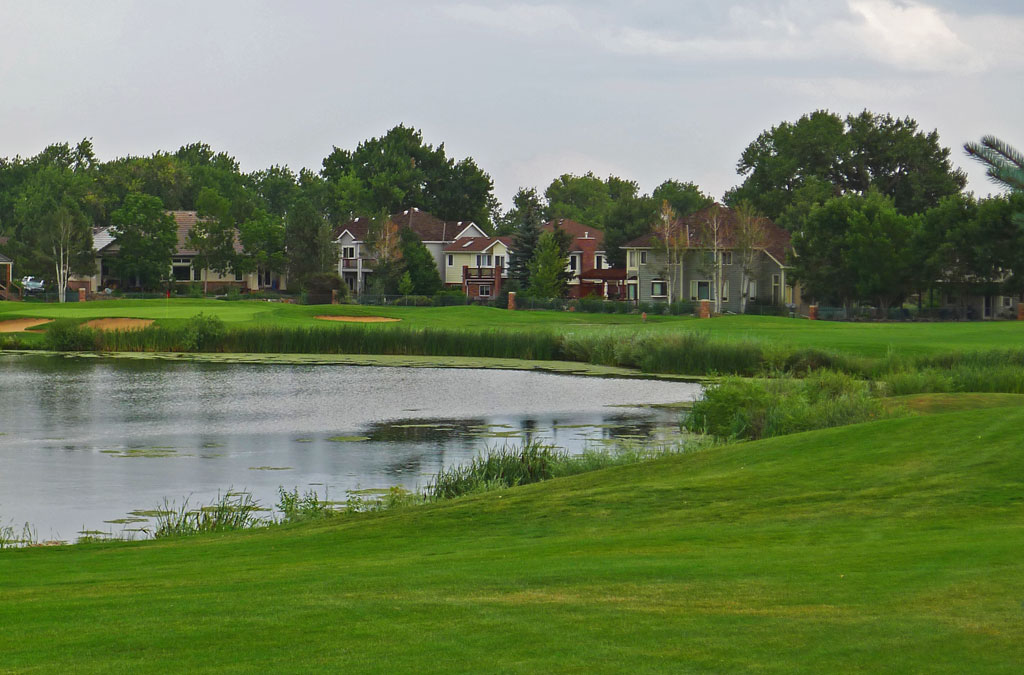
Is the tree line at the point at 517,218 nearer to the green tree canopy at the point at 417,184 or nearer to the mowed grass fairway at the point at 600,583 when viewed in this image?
the green tree canopy at the point at 417,184

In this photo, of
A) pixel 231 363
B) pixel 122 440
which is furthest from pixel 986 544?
pixel 231 363

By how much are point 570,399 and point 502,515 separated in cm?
2149

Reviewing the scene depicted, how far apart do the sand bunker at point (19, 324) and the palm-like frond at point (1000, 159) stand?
5766 centimetres

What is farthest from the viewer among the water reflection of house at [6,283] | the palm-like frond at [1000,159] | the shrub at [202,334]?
the water reflection of house at [6,283]

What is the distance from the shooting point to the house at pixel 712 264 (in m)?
90.9

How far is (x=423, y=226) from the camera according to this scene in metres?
123

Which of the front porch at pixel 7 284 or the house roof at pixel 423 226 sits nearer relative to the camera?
the front porch at pixel 7 284

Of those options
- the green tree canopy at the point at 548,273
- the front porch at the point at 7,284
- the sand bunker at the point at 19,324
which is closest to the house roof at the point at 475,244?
the green tree canopy at the point at 548,273

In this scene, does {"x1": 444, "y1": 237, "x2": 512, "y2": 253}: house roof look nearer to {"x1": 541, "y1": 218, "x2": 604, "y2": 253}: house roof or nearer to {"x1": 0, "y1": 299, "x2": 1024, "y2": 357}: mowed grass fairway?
{"x1": 541, "y1": 218, "x2": 604, "y2": 253}: house roof

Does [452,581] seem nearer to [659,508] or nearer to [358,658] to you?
[358,658]

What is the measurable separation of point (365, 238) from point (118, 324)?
56038 millimetres

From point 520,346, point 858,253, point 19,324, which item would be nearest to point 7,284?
point 19,324

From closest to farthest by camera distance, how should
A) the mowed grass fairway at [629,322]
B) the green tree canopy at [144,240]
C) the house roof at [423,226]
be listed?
the mowed grass fairway at [629,322]
the green tree canopy at [144,240]
the house roof at [423,226]

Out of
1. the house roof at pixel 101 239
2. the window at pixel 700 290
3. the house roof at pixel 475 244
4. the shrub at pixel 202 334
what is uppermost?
the house roof at pixel 101 239
